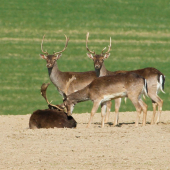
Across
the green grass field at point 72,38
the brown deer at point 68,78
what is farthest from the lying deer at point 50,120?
the green grass field at point 72,38

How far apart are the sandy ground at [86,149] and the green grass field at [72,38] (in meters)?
7.14

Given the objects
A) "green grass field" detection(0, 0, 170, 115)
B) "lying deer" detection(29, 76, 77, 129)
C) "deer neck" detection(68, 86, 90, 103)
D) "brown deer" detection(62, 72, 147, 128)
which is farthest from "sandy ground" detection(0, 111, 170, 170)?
"green grass field" detection(0, 0, 170, 115)

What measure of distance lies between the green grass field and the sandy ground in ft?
23.4

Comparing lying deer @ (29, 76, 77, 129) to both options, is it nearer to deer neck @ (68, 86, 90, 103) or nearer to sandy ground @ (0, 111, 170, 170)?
sandy ground @ (0, 111, 170, 170)

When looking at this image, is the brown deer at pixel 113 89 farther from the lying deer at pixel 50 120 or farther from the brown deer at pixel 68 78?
the brown deer at pixel 68 78

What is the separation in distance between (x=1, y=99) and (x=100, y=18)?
544 inches

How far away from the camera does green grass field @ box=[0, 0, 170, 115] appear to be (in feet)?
69.1

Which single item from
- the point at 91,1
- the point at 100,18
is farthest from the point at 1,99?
the point at 91,1

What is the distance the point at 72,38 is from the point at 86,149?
1978cm

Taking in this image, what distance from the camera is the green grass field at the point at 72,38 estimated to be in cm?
2105

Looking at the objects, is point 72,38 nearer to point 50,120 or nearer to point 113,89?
point 113,89

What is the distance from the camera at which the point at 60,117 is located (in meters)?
12.0

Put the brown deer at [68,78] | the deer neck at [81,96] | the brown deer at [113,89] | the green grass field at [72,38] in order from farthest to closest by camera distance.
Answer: the green grass field at [72,38], the brown deer at [68,78], the deer neck at [81,96], the brown deer at [113,89]

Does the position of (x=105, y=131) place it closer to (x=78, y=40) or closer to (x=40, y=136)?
(x=40, y=136)
